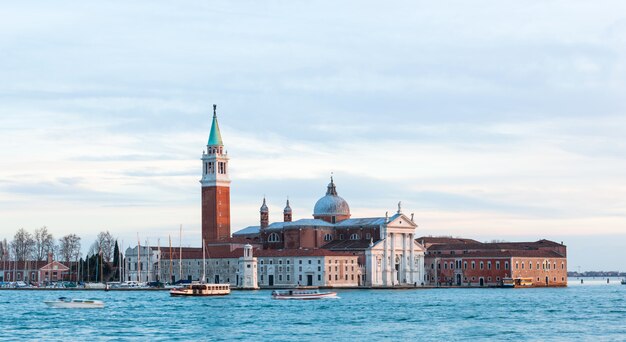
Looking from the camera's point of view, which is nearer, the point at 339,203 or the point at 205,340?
the point at 205,340

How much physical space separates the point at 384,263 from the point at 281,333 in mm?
54894

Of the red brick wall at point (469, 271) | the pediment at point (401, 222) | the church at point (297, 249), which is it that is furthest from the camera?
the red brick wall at point (469, 271)

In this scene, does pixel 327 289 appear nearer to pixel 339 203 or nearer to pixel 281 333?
pixel 339 203

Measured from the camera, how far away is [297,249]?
329 ft

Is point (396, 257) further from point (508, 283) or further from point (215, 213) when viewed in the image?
point (215, 213)

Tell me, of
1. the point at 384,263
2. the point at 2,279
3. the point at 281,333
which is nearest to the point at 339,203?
the point at 384,263

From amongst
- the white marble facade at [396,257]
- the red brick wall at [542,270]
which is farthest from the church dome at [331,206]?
the red brick wall at [542,270]

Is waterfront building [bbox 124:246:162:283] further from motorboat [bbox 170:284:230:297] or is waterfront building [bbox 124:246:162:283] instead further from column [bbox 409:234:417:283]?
column [bbox 409:234:417:283]

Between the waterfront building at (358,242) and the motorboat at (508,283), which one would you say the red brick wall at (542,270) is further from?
the waterfront building at (358,242)

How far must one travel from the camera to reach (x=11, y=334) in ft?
153

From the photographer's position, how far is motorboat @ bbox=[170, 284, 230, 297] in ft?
274

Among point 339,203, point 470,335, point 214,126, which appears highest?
point 214,126

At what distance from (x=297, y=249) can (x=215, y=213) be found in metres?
9.71

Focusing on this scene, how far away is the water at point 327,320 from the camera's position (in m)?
45.9
